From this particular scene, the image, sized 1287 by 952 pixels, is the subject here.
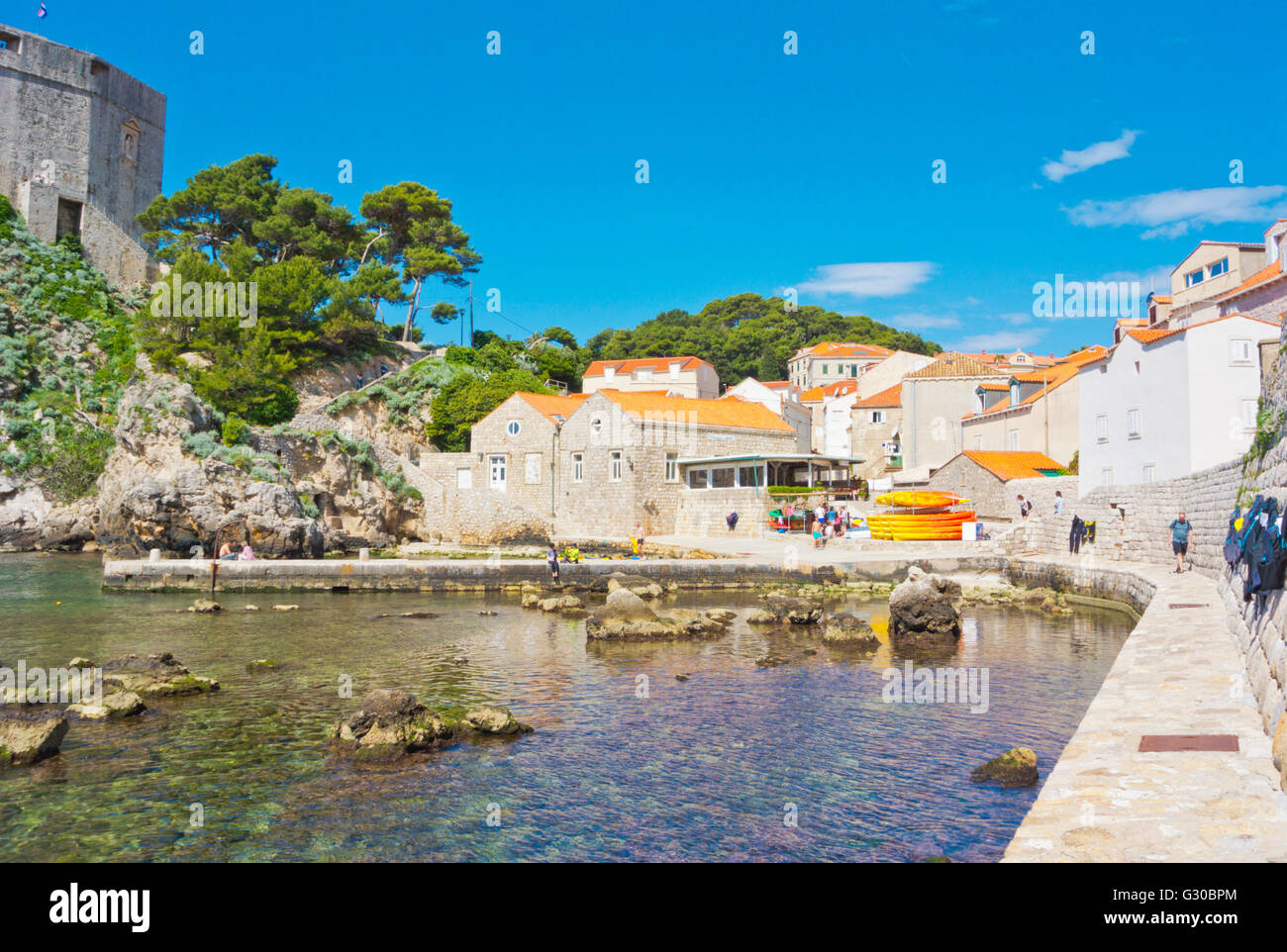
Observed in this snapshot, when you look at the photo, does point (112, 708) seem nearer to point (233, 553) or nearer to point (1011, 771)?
point (1011, 771)

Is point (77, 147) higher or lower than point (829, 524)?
higher

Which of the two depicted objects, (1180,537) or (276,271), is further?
(276,271)

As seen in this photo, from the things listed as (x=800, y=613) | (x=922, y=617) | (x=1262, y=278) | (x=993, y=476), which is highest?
(x=1262, y=278)

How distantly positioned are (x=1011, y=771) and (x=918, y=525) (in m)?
22.6

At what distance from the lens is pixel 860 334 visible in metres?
96.9

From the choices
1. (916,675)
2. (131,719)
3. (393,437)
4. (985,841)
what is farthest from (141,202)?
(985,841)

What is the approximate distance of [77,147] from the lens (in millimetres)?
48156

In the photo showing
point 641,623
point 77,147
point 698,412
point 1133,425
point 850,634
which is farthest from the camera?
point 77,147

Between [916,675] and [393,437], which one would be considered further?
[393,437]

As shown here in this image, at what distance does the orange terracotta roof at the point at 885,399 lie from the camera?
53550 mm

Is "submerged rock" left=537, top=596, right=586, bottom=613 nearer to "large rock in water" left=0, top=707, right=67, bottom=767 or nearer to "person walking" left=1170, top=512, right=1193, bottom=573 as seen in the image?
"large rock in water" left=0, top=707, right=67, bottom=767

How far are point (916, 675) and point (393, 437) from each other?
1381 inches

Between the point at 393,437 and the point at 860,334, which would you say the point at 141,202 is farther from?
the point at 860,334

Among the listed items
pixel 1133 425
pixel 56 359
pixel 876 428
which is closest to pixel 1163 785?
pixel 1133 425
